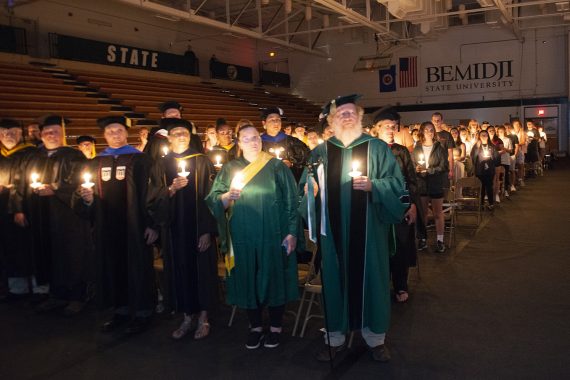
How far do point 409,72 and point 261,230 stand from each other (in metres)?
18.9

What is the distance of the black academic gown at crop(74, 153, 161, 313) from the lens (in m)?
4.27

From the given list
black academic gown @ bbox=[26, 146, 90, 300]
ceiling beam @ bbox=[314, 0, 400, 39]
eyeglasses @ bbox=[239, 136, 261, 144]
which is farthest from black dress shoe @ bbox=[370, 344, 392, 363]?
ceiling beam @ bbox=[314, 0, 400, 39]

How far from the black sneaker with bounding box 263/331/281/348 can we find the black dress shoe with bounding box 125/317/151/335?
120cm

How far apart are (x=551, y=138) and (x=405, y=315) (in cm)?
1871

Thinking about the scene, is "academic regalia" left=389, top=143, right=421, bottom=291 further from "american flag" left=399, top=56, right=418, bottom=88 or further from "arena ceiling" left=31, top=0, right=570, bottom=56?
"american flag" left=399, top=56, right=418, bottom=88

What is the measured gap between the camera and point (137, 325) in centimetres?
429

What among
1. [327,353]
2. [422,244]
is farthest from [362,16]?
[327,353]

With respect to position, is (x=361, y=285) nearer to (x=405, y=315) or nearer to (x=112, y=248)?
(x=405, y=315)

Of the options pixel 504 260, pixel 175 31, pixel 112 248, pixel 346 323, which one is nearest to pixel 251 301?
pixel 346 323

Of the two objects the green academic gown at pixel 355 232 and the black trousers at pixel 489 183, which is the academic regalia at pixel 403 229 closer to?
the green academic gown at pixel 355 232

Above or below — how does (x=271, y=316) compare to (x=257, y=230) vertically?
below

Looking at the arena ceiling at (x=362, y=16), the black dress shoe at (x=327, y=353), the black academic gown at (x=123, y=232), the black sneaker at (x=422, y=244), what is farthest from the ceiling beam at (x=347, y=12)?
the black dress shoe at (x=327, y=353)

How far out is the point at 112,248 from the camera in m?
4.33

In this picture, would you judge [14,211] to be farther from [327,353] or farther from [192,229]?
[327,353]
